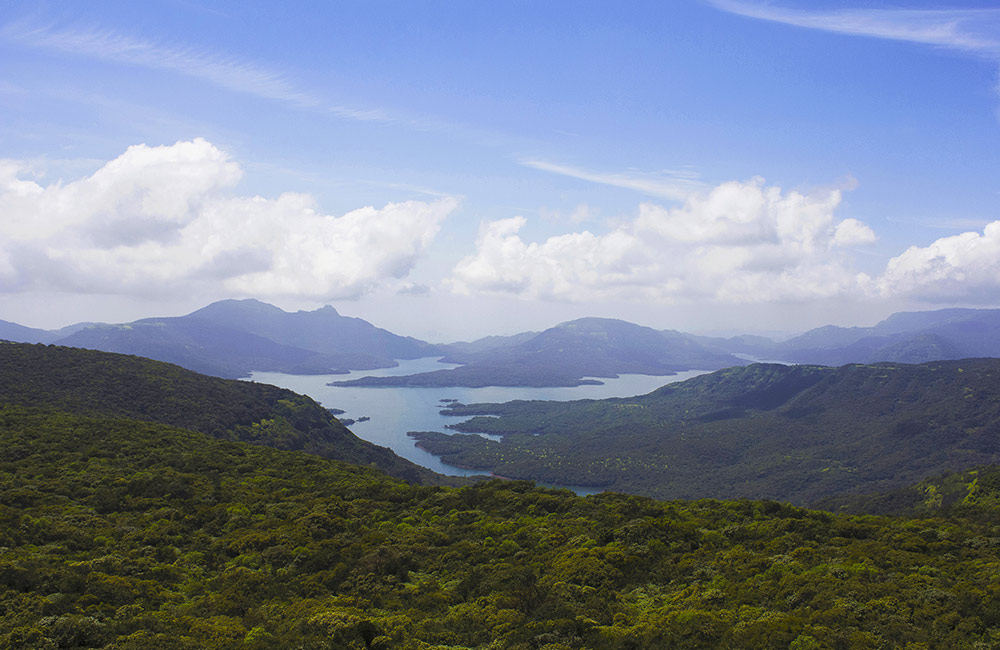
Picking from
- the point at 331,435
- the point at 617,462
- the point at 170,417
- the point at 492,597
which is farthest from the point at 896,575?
the point at 617,462

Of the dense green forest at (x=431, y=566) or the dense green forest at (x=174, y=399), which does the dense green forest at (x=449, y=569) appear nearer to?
the dense green forest at (x=431, y=566)

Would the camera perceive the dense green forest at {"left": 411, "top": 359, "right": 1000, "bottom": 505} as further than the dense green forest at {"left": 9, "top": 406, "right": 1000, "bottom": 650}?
Yes

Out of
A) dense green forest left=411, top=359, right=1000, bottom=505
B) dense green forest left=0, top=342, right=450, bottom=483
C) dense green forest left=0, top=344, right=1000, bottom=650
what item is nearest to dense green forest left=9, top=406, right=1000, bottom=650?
dense green forest left=0, top=344, right=1000, bottom=650

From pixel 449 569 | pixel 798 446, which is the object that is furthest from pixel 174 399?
pixel 798 446

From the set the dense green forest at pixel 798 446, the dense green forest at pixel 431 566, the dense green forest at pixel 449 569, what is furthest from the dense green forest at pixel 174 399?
the dense green forest at pixel 798 446

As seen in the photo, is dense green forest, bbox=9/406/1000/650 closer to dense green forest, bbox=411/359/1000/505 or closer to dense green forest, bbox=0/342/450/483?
dense green forest, bbox=0/342/450/483

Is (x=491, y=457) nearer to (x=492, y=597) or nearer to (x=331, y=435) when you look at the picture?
(x=331, y=435)
